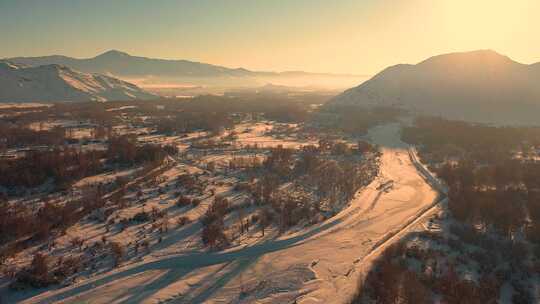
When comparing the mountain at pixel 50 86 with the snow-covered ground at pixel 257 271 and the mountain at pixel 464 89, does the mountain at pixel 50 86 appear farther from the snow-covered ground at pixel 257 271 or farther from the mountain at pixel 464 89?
the snow-covered ground at pixel 257 271

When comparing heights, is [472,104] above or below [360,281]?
above

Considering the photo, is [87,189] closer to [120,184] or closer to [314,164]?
[120,184]

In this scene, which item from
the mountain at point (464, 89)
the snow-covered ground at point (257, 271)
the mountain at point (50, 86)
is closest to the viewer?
the snow-covered ground at point (257, 271)

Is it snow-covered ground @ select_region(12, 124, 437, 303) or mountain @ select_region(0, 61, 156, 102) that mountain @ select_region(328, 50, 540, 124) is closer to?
snow-covered ground @ select_region(12, 124, 437, 303)

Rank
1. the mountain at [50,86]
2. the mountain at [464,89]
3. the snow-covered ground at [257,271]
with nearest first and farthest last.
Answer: the snow-covered ground at [257,271], the mountain at [464,89], the mountain at [50,86]

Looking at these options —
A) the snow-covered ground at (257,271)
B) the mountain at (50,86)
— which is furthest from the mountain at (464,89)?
the mountain at (50,86)

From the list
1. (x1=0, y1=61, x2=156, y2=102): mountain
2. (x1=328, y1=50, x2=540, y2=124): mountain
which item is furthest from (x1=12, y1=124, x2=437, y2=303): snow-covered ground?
(x1=0, y1=61, x2=156, y2=102): mountain

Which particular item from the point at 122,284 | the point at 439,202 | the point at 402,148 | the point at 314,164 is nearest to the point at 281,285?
→ the point at 122,284
